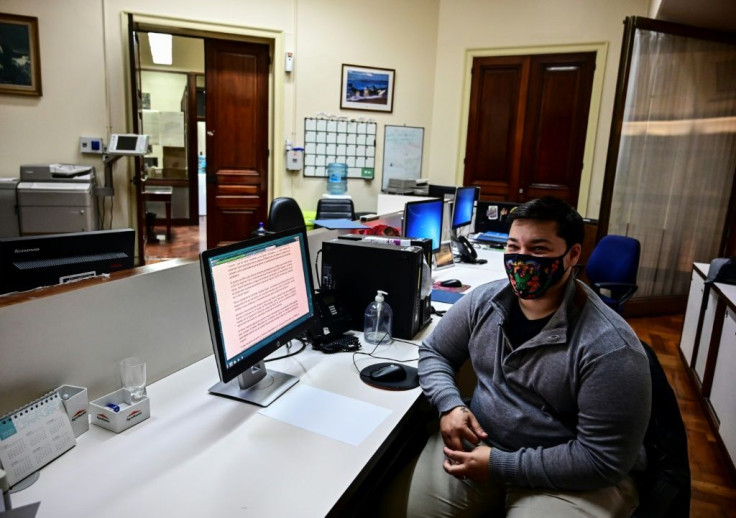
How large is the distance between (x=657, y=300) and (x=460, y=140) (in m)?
2.55

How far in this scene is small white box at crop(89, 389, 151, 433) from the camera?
4.04 ft

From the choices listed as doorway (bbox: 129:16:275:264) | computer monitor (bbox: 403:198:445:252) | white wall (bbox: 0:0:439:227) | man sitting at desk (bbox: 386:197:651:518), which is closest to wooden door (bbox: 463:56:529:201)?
white wall (bbox: 0:0:439:227)

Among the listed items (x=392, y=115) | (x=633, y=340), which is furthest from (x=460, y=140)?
(x=633, y=340)

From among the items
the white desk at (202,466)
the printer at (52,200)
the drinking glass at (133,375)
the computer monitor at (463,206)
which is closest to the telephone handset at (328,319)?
the white desk at (202,466)

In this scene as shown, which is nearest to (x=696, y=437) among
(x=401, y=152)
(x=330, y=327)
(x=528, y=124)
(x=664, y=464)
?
(x=664, y=464)

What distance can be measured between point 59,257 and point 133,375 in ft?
1.45

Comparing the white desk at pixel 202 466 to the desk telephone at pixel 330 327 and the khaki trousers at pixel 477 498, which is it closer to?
the khaki trousers at pixel 477 498

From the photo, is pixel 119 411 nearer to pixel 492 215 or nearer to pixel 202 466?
pixel 202 466

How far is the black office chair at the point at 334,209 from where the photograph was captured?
484 cm

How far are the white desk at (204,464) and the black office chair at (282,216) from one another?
7.01 feet

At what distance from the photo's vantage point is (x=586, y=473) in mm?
1206

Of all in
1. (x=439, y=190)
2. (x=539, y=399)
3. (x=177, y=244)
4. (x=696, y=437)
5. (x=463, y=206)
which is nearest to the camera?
(x=539, y=399)

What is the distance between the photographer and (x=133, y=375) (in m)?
1.32

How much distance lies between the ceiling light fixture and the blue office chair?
5498 millimetres
